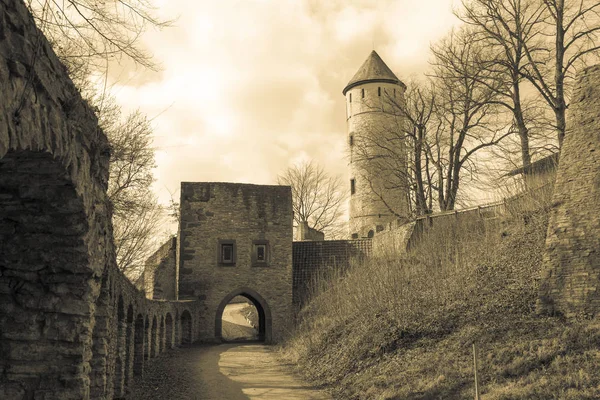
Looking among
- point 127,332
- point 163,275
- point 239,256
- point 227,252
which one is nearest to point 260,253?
point 239,256

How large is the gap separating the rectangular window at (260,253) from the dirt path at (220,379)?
212 inches

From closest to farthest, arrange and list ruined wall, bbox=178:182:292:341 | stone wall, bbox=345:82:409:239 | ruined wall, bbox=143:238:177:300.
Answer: ruined wall, bbox=178:182:292:341 < ruined wall, bbox=143:238:177:300 < stone wall, bbox=345:82:409:239

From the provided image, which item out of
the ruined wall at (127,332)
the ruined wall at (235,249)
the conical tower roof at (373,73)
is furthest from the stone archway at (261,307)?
the conical tower roof at (373,73)

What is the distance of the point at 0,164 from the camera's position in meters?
4.43

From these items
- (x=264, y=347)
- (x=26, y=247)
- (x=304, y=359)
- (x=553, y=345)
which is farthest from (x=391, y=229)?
(x=26, y=247)

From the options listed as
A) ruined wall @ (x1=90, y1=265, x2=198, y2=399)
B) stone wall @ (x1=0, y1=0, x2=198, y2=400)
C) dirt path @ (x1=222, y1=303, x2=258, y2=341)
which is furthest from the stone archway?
stone wall @ (x1=0, y1=0, x2=198, y2=400)

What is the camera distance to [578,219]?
10844mm

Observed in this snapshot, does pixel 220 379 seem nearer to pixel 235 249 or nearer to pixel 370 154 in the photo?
pixel 235 249

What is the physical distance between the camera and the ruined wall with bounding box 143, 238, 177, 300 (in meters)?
24.4

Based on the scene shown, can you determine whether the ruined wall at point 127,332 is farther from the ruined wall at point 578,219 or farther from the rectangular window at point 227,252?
the ruined wall at point 578,219

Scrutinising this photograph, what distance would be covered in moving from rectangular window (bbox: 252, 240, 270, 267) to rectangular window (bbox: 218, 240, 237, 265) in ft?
2.82

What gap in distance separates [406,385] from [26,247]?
6798 millimetres

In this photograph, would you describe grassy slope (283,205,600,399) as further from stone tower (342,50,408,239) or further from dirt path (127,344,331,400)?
stone tower (342,50,408,239)

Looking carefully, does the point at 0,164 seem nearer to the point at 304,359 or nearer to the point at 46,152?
the point at 46,152
